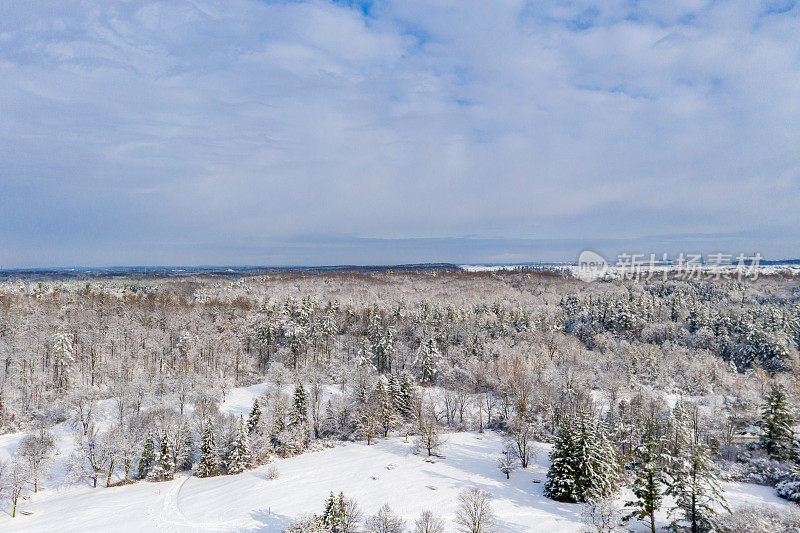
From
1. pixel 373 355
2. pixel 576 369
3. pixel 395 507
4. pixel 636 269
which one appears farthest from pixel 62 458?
pixel 636 269

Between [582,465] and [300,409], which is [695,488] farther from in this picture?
[300,409]

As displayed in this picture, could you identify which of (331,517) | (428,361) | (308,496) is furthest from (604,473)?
(428,361)

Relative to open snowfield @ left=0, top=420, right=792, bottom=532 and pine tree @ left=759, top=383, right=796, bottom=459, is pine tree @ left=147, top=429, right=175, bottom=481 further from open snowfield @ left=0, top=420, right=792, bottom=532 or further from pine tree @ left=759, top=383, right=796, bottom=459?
pine tree @ left=759, top=383, right=796, bottom=459

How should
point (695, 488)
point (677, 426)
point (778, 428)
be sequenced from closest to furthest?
point (695, 488) < point (677, 426) < point (778, 428)

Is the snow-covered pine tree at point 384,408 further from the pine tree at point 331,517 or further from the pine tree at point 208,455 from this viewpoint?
the pine tree at point 331,517

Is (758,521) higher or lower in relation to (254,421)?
higher

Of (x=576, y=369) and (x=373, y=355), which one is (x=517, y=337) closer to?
(x=576, y=369)
